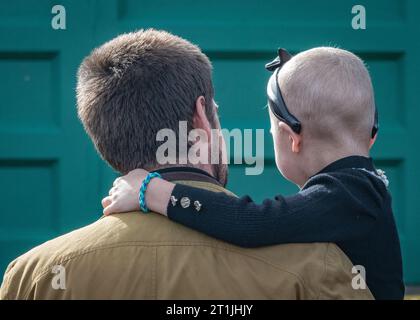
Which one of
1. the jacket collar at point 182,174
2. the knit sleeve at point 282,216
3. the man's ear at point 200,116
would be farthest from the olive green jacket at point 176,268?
the man's ear at point 200,116

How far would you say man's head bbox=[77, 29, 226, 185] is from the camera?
186 cm

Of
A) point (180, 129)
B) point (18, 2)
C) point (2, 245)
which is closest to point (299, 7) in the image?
point (18, 2)

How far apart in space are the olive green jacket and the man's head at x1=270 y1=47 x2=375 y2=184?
1.52ft

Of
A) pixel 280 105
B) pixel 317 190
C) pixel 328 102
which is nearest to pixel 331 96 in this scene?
pixel 328 102

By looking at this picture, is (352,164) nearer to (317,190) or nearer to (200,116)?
(317,190)

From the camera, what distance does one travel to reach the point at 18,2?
377 cm

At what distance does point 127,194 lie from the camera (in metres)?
1.90

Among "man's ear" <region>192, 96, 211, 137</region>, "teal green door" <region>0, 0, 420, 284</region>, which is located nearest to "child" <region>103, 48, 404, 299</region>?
"man's ear" <region>192, 96, 211, 137</region>

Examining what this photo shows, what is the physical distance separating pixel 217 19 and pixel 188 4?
0.15 metres

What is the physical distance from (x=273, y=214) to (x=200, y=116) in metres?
0.29

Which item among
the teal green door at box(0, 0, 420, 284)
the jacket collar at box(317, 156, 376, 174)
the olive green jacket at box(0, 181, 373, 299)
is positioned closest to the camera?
the olive green jacket at box(0, 181, 373, 299)

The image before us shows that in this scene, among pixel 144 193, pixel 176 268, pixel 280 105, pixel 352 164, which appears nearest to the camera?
pixel 176 268

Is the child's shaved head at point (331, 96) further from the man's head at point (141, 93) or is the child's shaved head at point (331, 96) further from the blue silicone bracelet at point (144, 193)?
the blue silicone bracelet at point (144, 193)

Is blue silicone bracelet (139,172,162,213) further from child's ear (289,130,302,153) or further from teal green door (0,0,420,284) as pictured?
teal green door (0,0,420,284)
